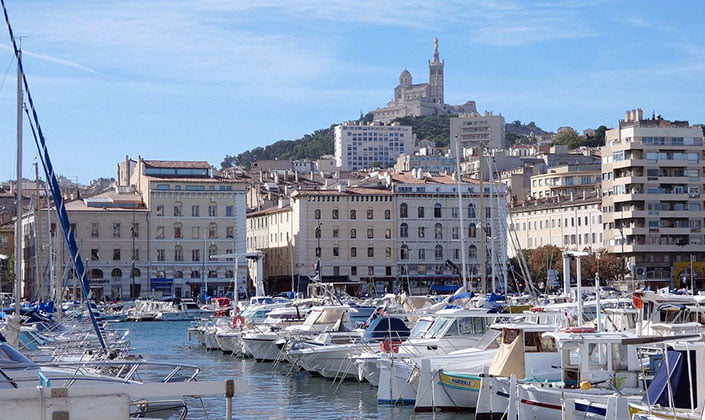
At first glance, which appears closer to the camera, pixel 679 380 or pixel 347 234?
pixel 679 380

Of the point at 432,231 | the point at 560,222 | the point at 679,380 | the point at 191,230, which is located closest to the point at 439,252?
the point at 432,231

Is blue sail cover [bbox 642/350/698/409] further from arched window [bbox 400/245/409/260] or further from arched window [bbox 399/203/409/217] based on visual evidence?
arched window [bbox 400/245/409/260]

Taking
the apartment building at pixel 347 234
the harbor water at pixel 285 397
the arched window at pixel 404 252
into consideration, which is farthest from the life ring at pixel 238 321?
the arched window at pixel 404 252

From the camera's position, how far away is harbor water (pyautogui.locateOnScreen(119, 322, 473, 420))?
94.3 ft

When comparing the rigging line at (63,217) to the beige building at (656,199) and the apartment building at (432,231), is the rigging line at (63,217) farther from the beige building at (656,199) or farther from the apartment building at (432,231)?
the apartment building at (432,231)

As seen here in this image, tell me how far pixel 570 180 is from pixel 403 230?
27.4m

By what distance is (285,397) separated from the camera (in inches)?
1320

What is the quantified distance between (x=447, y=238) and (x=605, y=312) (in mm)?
77505

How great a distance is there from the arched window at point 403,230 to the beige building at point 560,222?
8407 millimetres

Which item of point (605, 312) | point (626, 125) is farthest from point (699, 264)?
point (605, 312)

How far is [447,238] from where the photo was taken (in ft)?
357

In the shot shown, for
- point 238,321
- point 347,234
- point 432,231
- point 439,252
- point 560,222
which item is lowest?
point 238,321

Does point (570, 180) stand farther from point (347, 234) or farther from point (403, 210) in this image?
point (347, 234)

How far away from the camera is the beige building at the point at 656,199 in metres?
95.9
